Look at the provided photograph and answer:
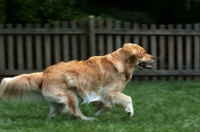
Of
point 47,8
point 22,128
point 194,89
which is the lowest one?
point 194,89

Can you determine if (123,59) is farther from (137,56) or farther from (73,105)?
(73,105)

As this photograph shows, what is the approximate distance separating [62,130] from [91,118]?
1.06 m

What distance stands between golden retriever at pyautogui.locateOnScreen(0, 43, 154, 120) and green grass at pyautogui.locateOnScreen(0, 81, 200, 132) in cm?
23

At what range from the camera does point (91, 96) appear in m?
6.48

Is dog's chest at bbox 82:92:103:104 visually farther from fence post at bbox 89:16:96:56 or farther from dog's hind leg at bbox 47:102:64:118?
fence post at bbox 89:16:96:56

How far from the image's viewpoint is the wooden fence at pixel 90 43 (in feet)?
34.6

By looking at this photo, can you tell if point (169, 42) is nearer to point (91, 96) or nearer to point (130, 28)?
point (130, 28)

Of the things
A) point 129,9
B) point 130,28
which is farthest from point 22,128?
point 129,9

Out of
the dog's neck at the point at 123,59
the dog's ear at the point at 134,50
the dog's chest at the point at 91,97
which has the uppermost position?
the dog's ear at the point at 134,50

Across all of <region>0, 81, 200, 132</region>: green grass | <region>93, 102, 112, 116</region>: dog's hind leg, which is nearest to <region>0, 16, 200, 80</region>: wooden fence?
<region>0, 81, 200, 132</region>: green grass

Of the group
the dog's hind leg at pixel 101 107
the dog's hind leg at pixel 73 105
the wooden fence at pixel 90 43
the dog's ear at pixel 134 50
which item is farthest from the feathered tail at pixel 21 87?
the wooden fence at pixel 90 43

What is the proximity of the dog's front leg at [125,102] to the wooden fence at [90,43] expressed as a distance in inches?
165

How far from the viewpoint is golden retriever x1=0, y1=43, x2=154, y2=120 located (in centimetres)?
625

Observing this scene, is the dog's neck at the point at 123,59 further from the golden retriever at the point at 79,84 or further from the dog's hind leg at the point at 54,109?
the dog's hind leg at the point at 54,109
